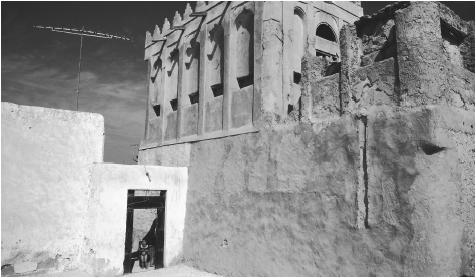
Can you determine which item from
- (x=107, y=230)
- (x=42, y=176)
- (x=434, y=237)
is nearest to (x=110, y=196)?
(x=107, y=230)

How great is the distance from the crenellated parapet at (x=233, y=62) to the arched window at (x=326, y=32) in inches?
1.1

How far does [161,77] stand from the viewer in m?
12.6

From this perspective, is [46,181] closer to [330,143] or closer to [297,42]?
[330,143]

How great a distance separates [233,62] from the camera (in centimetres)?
931

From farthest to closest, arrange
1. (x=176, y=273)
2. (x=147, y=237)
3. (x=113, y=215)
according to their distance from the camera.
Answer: (x=147, y=237)
(x=176, y=273)
(x=113, y=215)

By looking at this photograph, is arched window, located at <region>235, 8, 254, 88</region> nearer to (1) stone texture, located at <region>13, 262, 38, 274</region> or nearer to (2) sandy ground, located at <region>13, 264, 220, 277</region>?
(2) sandy ground, located at <region>13, 264, 220, 277</region>

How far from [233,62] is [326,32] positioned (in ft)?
9.80

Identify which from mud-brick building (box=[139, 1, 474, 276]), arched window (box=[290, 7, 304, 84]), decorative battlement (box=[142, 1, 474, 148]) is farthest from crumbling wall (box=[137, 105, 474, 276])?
arched window (box=[290, 7, 304, 84])

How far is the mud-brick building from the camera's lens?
16.5ft

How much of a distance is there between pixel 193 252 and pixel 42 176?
148 inches

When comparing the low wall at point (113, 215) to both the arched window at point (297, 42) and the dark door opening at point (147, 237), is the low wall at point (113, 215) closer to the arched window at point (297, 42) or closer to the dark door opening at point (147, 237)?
the dark door opening at point (147, 237)

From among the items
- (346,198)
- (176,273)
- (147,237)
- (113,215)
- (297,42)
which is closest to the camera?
(346,198)

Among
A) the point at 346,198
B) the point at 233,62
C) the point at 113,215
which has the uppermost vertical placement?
the point at 233,62

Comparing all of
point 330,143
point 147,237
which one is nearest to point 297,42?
point 330,143
